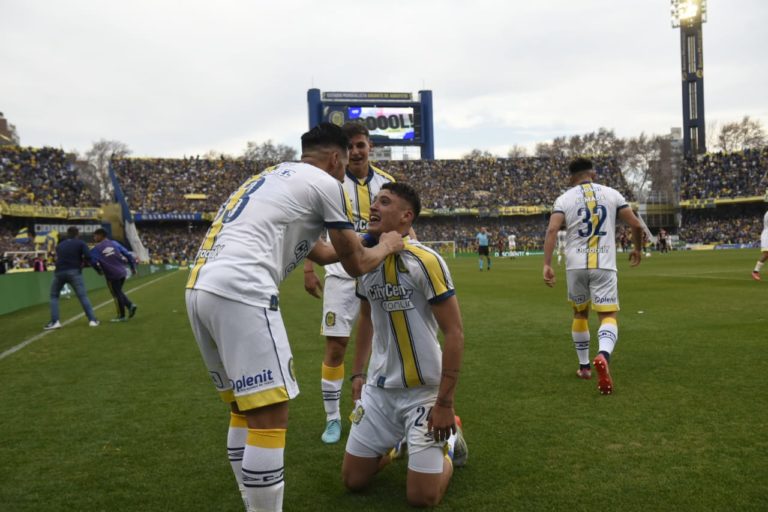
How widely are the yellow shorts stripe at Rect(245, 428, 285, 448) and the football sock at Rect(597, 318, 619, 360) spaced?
4086 mm

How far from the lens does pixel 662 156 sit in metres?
77.2

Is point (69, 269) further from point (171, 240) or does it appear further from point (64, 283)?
point (171, 240)

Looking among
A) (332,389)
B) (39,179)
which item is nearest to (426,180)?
(39,179)

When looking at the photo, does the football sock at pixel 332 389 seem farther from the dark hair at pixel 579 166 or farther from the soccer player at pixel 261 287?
the dark hair at pixel 579 166

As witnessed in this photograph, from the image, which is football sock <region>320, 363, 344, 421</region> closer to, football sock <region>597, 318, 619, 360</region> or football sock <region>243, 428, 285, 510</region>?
football sock <region>243, 428, 285, 510</region>

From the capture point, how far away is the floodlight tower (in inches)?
2581

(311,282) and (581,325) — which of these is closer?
(311,282)

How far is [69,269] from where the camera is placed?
12.2 metres

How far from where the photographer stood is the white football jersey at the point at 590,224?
6.19 metres

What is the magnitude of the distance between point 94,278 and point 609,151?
7132 centimetres

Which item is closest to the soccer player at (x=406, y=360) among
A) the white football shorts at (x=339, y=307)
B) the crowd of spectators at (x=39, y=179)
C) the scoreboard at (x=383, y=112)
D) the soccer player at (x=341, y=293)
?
the soccer player at (x=341, y=293)

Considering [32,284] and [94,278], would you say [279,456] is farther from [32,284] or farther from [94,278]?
[94,278]

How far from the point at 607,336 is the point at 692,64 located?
7166 centimetres

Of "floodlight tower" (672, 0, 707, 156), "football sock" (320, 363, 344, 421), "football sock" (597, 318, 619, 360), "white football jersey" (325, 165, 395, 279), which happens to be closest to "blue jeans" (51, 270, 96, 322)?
"white football jersey" (325, 165, 395, 279)
